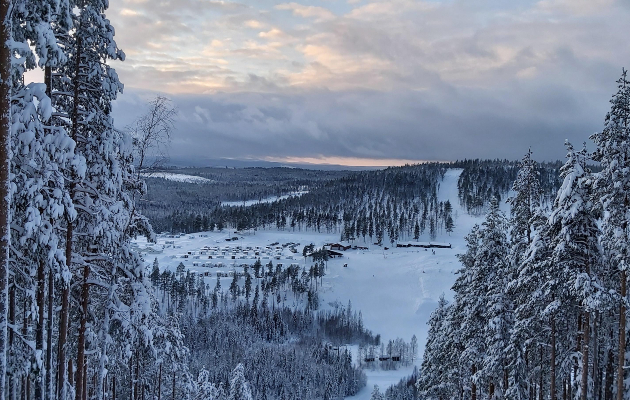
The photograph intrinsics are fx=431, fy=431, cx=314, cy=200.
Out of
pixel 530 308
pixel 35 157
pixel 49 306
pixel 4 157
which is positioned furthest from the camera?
pixel 530 308

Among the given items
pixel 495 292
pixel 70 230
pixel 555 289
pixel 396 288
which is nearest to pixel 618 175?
pixel 555 289

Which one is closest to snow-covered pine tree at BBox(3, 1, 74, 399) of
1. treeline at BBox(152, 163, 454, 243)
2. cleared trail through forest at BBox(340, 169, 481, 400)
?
cleared trail through forest at BBox(340, 169, 481, 400)

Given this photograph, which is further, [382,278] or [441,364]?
[382,278]

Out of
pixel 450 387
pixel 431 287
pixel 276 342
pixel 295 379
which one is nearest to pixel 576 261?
pixel 450 387

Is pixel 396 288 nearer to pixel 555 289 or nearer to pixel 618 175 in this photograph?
pixel 555 289

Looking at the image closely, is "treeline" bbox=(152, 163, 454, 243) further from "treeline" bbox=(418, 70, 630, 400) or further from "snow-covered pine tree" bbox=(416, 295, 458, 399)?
"treeline" bbox=(418, 70, 630, 400)

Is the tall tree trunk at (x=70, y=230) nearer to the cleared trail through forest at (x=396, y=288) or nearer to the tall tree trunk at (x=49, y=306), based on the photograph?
the tall tree trunk at (x=49, y=306)
